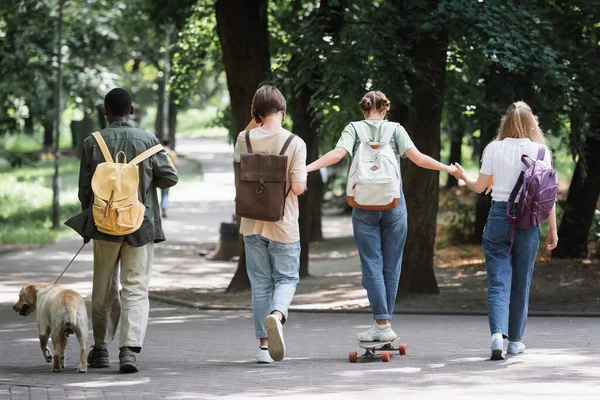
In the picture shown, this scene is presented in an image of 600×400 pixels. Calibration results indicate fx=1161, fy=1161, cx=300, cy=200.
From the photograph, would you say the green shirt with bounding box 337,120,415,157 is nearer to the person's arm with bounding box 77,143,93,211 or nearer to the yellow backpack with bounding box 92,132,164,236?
the yellow backpack with bounding box 92,132,164,236

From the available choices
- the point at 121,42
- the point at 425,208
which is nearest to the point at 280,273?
the point at 425,208

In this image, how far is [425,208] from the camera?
14.4 metres

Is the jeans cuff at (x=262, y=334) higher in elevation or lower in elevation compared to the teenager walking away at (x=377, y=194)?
lower

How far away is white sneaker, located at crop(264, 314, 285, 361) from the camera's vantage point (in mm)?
7719

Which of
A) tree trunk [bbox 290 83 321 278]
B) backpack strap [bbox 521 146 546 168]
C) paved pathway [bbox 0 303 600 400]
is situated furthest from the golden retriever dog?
tree trunk [bbox 290 83 321 278]

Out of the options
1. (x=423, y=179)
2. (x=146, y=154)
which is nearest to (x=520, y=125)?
(x=146, y=154)

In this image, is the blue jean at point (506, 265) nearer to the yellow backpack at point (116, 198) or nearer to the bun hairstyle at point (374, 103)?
the bun hairstyle at point (374, 103)

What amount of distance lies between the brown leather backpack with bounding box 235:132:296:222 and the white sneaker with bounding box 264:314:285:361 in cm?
70

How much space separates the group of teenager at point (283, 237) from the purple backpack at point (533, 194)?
0.07 m

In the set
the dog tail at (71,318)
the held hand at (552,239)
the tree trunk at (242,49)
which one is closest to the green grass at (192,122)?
the tree trunk at (242,49)

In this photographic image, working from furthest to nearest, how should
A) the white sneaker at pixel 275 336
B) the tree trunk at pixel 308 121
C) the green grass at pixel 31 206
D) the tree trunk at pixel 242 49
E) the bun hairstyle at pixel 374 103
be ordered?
the green grass at pixel 31 206 → the tree trunk at pixel 242 49 → the tree trunk at pixel 308 121 → the bun hairstyle at pixel 374 103 → the white sneaker at pixel 275 336

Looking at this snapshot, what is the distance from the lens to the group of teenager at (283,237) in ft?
26.0

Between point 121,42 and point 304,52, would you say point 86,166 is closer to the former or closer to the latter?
point 304,52

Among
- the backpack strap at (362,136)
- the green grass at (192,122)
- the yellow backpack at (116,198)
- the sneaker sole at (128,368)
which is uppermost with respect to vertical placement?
the green grass at (192,122)
